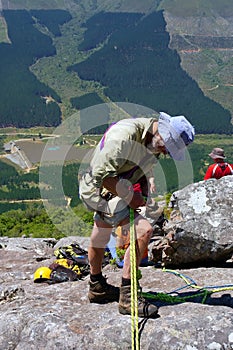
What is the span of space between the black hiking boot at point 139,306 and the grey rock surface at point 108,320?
9 centimetres

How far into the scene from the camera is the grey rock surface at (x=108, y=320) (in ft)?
18.9

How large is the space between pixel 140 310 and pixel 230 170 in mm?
6572

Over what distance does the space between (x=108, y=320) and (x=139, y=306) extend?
0.44m

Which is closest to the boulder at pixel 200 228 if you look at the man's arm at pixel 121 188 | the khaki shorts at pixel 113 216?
the khaki shorts at pixel 113 216

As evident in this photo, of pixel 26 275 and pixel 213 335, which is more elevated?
pixel 213 335

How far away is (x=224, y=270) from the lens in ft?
27.1

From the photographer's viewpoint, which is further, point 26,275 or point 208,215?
point 26,275

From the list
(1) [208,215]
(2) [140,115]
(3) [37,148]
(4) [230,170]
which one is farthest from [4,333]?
(3) [37,148]

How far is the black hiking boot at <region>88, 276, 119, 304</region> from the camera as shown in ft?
23.0

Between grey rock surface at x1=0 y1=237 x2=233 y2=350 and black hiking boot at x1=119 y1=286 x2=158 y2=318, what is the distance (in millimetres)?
86

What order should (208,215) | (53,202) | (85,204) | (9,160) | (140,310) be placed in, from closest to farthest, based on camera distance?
(140,310), (85,204), (208,215), (53,202), (9,160)

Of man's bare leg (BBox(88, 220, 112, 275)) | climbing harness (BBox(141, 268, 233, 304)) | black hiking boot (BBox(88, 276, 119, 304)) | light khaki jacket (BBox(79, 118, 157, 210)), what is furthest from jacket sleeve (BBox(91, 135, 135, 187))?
climbing harness (BBox(141, 268, 233, 304))

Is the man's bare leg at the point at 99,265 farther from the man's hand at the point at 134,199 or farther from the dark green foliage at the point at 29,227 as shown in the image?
the dark green foliage at the point at 29,227

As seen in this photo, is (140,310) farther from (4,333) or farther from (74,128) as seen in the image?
(74,128)
